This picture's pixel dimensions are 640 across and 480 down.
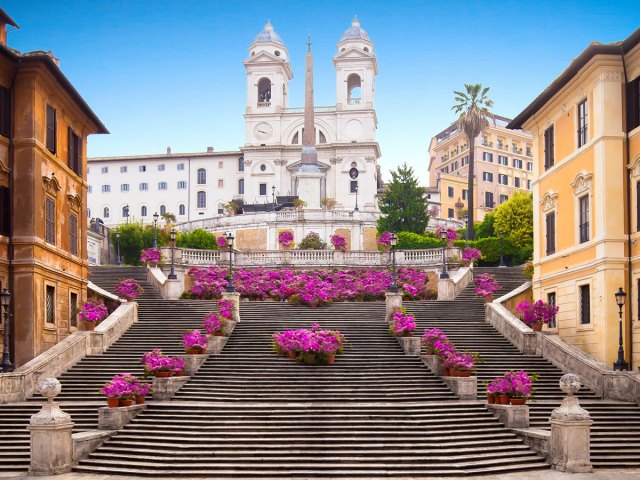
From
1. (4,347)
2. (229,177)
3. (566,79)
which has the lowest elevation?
(4,347)

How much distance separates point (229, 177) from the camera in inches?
4358

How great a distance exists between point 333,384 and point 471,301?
14718 millimetres

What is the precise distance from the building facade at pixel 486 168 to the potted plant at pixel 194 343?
81.1 meters

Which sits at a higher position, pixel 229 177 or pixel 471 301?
pixel 229 177

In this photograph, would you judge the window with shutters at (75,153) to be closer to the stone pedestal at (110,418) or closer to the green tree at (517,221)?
the stone pedestal at (110,418)

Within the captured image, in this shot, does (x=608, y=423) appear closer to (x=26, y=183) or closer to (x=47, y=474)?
(x=47, y=474)

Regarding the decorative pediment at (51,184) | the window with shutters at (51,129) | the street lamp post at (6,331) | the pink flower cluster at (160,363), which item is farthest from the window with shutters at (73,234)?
the pink flower cluster at (160,363)

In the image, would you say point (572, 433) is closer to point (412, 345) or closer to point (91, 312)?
point (412, 345)

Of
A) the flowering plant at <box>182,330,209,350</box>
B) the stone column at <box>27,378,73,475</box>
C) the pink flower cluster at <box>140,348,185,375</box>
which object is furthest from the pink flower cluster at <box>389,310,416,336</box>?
the stone column at <box>27,378,73,475</box>

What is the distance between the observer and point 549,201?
1308 inches

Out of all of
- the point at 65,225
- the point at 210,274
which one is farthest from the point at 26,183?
the point at 210,274

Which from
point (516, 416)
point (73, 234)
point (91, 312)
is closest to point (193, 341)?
point (91, 312)

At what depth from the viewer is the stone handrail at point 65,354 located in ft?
82.5

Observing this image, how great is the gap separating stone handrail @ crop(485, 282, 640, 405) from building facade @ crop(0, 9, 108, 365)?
16.8 metres
